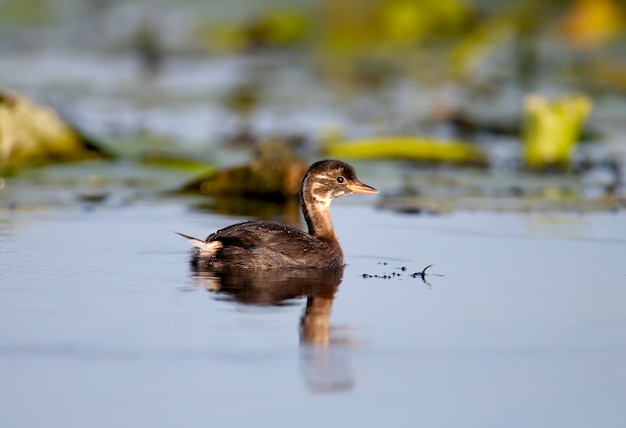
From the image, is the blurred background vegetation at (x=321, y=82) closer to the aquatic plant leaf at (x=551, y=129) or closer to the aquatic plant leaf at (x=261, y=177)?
the aquatic plant leaf at (x=551, y=129)

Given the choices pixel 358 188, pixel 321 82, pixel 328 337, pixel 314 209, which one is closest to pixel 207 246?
pixel 314 209

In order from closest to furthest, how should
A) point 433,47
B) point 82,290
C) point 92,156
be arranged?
point 82,290 < point 92,156 < point 433,47

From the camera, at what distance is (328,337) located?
7.04 metres

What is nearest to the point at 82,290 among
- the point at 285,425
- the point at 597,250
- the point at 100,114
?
the point at 285,425

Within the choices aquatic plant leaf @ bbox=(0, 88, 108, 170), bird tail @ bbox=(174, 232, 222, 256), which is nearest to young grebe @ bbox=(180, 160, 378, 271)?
bird tail @ bbox=(174, 232, 222, 256)

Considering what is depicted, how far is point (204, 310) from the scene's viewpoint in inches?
302

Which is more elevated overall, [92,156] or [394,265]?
[92,156]

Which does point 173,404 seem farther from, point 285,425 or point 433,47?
point 433,47

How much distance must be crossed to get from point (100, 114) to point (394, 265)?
35.8 feet

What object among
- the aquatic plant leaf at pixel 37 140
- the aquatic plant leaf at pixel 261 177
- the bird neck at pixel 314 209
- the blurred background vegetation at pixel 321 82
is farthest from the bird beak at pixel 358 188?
the aquatic plant leaf at pixel 37 140

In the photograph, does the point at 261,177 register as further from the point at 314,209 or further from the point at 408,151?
the point at 314,209

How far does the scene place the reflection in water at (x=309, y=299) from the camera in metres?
6.37

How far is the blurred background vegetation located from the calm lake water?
3.80 m

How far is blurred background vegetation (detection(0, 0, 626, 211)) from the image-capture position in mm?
14383
